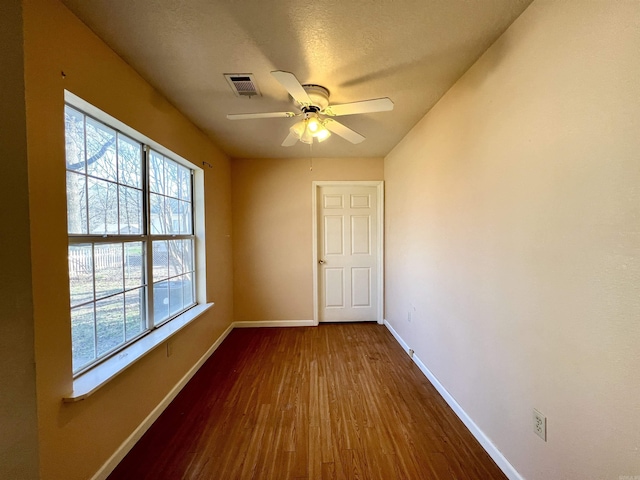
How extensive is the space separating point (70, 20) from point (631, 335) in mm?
2640

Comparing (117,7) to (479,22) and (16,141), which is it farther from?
(479,22)

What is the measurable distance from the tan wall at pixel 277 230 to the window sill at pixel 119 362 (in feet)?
4.82

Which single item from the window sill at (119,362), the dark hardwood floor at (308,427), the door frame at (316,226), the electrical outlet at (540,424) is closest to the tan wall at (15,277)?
the window sill at (119,362)

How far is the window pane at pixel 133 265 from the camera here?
1732mm

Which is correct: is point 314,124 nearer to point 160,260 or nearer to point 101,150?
point 101,150

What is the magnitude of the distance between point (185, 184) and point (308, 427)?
2.41m

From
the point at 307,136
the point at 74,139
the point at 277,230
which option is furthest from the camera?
the point at 277,230

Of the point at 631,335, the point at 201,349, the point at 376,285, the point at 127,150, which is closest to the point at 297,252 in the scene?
the point at 376,285

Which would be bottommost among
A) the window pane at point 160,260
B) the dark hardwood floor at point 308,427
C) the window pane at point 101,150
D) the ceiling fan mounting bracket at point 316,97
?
the dark hardwood floor at point 308,427

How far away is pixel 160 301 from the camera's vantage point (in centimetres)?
212

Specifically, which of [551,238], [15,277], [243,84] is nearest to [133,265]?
[15,277]

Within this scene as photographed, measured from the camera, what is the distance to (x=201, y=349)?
2613mm

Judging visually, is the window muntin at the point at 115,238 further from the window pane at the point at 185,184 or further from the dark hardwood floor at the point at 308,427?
the dark hardwood floor at the point at 308,427

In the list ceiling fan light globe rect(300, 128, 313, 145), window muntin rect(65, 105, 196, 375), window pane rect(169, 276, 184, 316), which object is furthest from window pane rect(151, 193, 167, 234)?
ceiling fan light globe rect(300, 128, 313, 145)
